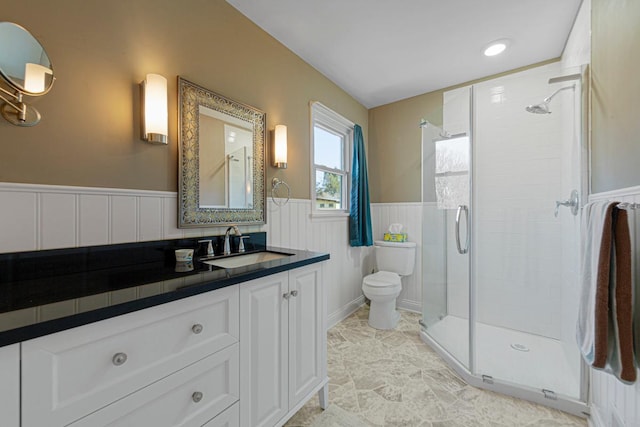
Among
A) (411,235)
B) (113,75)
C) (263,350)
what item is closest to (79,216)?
(113,75)

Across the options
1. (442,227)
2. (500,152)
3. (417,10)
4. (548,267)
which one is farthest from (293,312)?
(500,152)

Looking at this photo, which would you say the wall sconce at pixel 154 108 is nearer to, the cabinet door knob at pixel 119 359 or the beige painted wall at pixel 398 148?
the cabinet door knob at pixel 119 359

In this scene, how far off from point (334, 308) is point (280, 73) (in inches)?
87.2

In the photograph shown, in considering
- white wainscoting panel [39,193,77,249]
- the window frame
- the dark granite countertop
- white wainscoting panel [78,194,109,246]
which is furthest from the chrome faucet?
the window frame

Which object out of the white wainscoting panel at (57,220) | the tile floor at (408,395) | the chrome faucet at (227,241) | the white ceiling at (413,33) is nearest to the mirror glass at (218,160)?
the chrome faucet at (227,241)

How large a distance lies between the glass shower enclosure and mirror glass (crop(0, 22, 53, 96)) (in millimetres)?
2500

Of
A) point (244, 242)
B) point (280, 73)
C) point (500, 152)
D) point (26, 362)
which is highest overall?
point (280, 73)

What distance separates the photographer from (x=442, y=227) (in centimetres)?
246

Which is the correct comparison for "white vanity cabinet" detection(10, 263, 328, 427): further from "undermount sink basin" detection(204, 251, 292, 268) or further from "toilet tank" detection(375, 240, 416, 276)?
"toilet tank" detection(375, 240, 416, 276)

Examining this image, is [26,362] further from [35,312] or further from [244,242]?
[244,242]

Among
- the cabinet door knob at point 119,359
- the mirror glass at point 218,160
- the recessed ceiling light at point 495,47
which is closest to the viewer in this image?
the cabinet door knob at point 119,359

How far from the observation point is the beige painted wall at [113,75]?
1.00m

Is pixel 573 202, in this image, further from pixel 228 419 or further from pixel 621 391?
pixel 228 419

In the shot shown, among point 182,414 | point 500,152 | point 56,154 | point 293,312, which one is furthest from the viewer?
point 500,152
